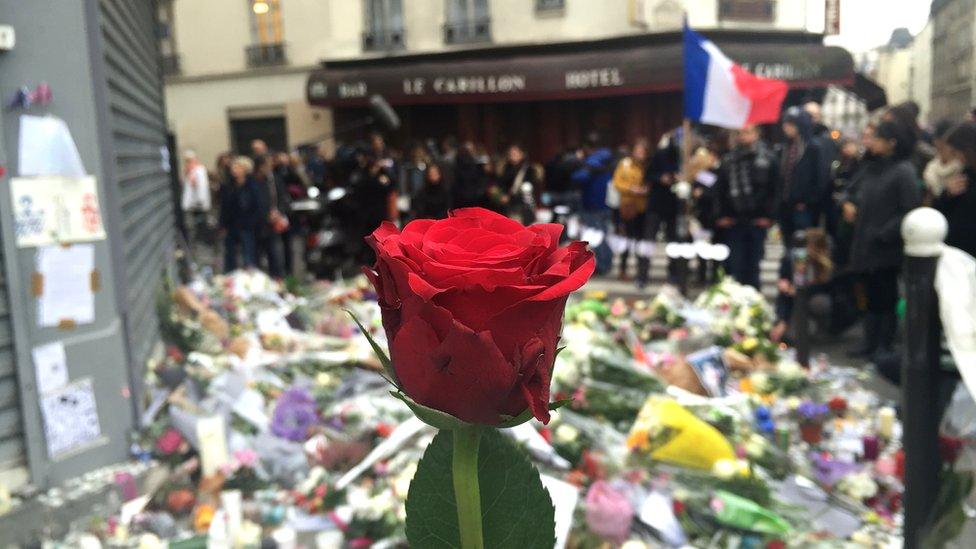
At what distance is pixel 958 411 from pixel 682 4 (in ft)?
52.5

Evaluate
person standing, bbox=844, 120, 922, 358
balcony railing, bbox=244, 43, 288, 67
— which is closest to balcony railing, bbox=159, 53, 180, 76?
balcony railing, bbox=244, 43, 288, 67

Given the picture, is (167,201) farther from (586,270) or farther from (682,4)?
(682,4)

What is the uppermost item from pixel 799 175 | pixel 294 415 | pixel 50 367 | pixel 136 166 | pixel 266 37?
pixel 266 37

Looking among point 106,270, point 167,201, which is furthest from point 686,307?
point 167,201

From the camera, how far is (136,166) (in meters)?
5.98

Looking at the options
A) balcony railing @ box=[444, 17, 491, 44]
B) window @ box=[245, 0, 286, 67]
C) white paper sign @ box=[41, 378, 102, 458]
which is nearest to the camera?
white paper sign @ box=[41, 378, 102, 458]

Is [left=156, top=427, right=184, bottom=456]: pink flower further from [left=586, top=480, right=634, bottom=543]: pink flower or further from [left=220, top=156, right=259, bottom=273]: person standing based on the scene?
[left=220, top=156, right=259, bottom=273]: person standing

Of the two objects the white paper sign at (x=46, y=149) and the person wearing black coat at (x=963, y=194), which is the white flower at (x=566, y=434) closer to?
the white paper sign at (x=46, y=149)

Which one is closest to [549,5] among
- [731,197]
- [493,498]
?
[731,197]

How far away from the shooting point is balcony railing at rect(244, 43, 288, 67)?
856 inches

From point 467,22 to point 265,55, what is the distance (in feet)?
18.1

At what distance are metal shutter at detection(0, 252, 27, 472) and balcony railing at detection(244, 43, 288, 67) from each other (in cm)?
1908

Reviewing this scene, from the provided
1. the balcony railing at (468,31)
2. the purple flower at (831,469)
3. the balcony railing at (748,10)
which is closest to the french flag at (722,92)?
the purple flower at (831,469)

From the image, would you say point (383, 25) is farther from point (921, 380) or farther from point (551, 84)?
point (921, 380)
